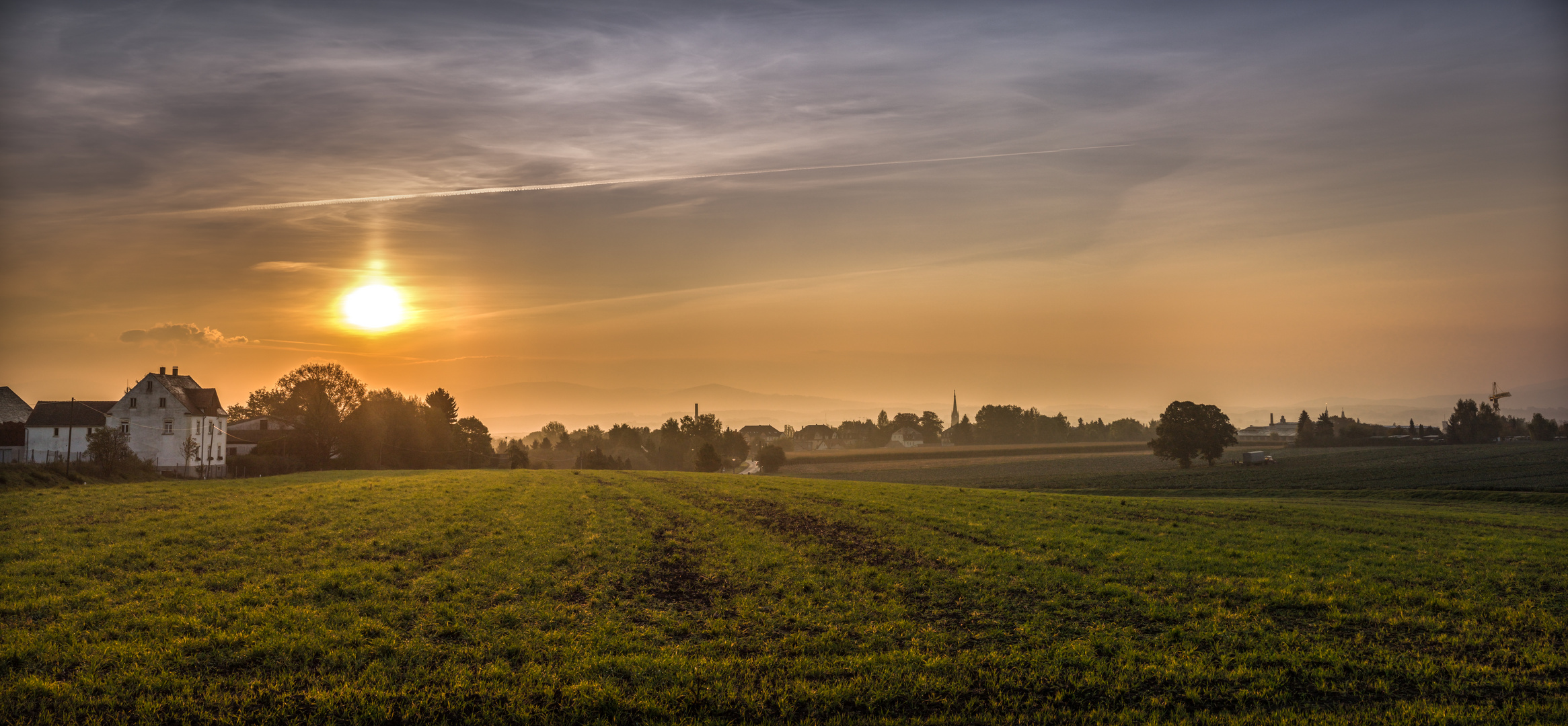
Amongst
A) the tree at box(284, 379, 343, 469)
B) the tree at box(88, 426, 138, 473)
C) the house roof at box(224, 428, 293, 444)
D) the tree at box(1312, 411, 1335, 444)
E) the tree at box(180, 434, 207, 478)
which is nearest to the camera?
the tree at box(88, 426, 138, 473)

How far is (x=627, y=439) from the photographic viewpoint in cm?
18562

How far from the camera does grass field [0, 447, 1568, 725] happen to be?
10609 millimetres

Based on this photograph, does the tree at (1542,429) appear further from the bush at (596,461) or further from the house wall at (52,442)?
the house wall at (52,442)

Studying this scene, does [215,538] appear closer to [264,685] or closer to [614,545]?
[614,545]

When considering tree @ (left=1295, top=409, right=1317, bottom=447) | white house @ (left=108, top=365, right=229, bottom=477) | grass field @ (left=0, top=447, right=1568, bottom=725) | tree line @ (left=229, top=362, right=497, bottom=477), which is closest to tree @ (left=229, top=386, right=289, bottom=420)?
tree line @ (left=229, top=362, right=497, bottom=477)

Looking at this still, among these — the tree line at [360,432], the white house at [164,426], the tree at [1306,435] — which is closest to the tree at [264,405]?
the tree line at [360,432]

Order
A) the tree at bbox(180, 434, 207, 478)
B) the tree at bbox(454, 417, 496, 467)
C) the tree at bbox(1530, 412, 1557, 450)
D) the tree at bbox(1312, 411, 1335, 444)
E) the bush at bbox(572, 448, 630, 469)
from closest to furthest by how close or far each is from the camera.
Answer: the tree at bbox(180, 434, 207, 478), the tree at bbox(454, 417, 496, 467), the bush at bbox(572, 448, 630, 469), the tree at bbox(1530, 412, 1557, 450), the tree at bbox(1312, 411, 1335, 444)

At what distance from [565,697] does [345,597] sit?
26.0ft

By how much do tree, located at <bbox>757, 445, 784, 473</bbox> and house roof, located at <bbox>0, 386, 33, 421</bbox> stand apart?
98577mm

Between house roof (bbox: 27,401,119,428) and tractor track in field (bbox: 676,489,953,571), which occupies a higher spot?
house roof (bbox: 27,401,119,428)

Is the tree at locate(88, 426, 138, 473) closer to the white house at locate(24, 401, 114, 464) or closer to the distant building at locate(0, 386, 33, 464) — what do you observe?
the white house at locate(24, 401, 114, 464)

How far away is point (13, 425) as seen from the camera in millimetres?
79312

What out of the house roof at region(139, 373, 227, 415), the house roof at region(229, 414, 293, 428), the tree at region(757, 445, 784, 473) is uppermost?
the house roof at region(139, 373, 227, 415)

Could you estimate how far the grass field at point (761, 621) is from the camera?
10609 millimetres
